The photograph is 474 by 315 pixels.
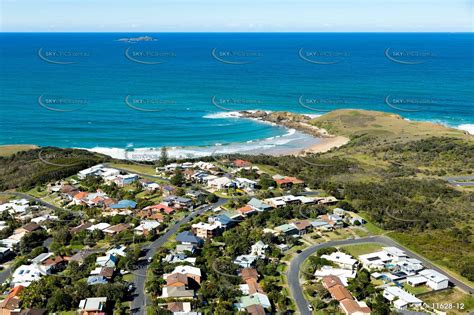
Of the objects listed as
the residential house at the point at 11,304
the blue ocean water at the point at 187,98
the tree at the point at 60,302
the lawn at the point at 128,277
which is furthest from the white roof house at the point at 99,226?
the blue ocean water at the point at 187,98

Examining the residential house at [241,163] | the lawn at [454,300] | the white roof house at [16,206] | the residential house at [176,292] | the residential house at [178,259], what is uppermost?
the residential house at [241,163]

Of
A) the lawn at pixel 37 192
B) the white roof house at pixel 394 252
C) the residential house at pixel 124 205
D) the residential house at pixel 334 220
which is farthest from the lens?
the lawn at pixel 37 192

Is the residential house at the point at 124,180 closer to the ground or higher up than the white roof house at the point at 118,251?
higher up

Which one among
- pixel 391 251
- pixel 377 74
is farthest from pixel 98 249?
pixel 377 74

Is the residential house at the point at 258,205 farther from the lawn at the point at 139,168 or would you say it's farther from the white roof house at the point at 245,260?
the lawn at the point at 139,168

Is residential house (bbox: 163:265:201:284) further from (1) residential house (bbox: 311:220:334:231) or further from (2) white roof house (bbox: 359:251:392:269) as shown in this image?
(1) residential house (bbox: 311:220:334:231)

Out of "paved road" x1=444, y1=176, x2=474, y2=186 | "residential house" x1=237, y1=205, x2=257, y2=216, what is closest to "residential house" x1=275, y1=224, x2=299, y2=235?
"residential house" x1=237, y1=205, x2=257, y2=216
